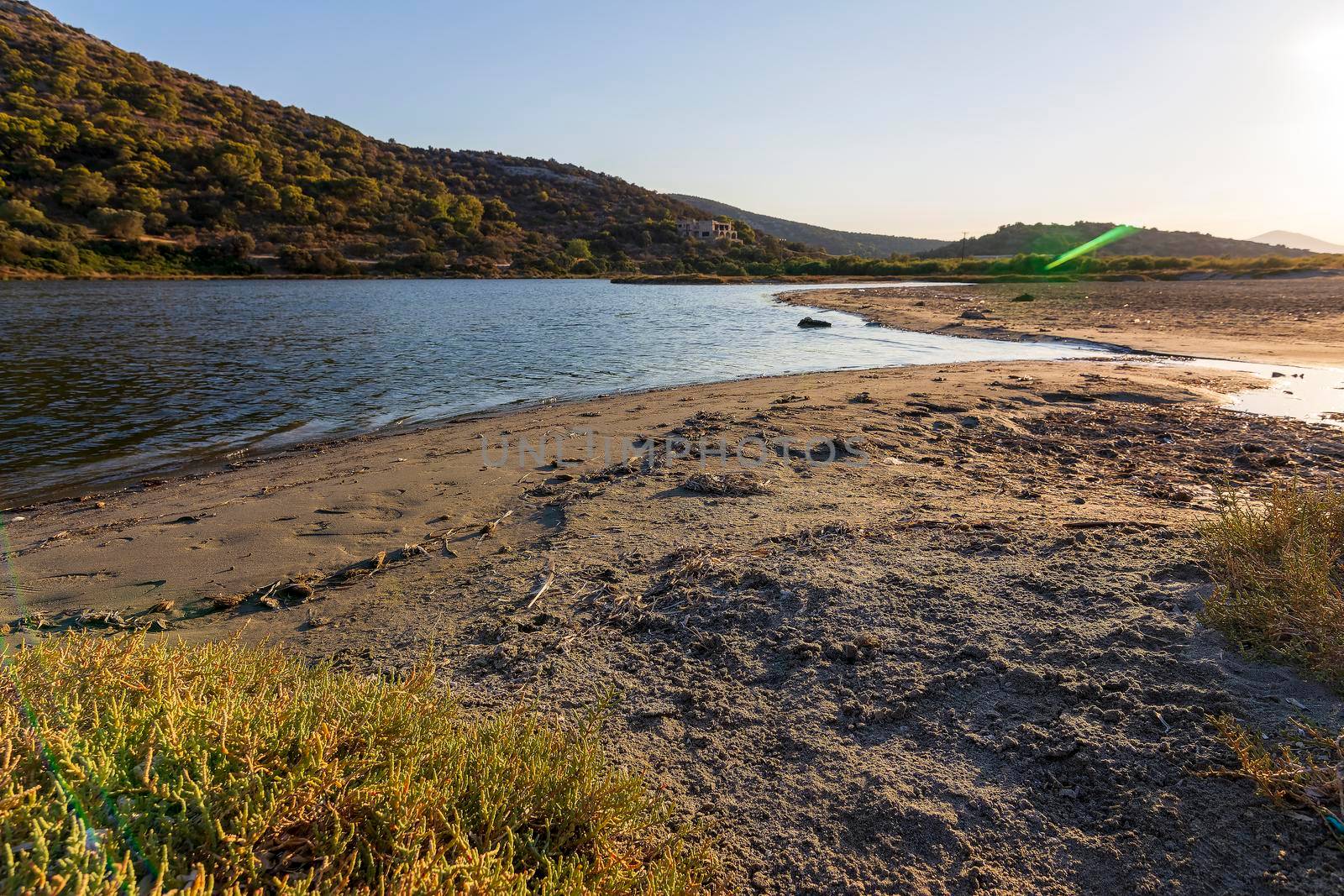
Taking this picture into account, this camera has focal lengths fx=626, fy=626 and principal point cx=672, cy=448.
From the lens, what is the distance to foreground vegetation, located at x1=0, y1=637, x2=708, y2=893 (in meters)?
1.26

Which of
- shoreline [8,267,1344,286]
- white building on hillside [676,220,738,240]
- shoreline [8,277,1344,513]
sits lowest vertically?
shoreline [8,277,1344,513]

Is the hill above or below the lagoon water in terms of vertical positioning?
above

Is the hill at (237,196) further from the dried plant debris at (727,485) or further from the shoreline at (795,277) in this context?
the dried plant debris at (727,485)

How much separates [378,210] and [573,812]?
89116 mm

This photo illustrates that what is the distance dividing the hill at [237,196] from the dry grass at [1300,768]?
206ft

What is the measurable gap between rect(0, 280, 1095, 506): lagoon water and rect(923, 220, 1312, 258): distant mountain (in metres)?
89.5

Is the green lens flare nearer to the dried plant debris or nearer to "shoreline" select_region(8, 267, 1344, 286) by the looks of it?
"shoreline" select_region(8, 267, 1344, 286)

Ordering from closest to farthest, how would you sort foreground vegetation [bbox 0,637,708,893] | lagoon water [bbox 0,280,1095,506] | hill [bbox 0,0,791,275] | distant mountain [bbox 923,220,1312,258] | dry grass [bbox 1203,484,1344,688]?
foreground vegetation [bbox 0,637,708,893] < dry grass [bbox 1203,484,1344,688] < lagoon water [bbox 0,280,1095,506] < hill [bbox 0,0,791,275] < distant mountain [bbox 923,220,1312,258]

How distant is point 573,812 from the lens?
70.8 inches

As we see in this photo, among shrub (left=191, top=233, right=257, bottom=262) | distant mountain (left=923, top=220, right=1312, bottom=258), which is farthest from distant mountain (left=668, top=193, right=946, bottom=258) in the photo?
shrub (left=191, top=233, right=257, bottom=262)

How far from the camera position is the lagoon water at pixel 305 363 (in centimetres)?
894

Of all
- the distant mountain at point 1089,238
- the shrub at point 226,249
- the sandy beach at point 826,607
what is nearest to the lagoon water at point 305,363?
the sandy beach at point 826,607

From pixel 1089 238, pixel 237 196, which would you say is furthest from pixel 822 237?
pixel 237 196

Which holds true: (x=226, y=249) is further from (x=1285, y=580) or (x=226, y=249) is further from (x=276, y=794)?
(x=1285, y=580)
